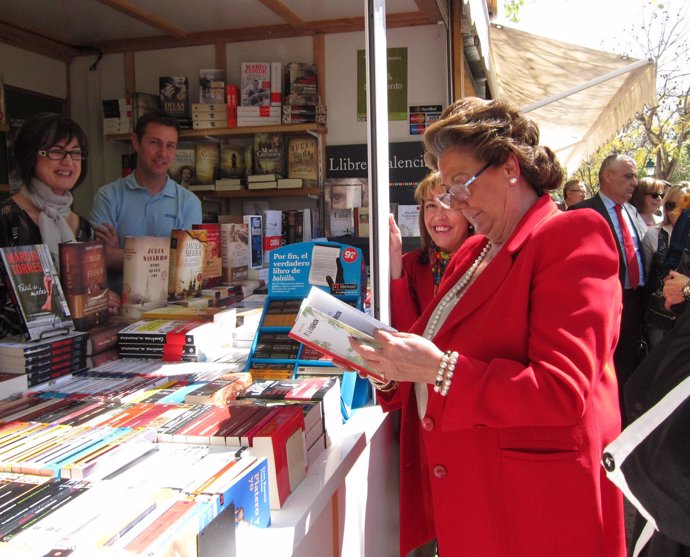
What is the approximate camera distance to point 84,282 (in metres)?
1.99

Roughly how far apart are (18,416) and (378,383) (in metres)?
0.88

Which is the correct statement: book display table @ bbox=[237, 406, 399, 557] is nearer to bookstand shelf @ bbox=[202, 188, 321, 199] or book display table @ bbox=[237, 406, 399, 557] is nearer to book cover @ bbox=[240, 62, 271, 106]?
bookstand shelf @ bbox=[202, 188, 321, 199]

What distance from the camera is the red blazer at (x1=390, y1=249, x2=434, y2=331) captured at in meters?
2.06

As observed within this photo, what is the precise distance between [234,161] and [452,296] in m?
3.54

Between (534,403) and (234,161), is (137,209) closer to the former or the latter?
(234,161)

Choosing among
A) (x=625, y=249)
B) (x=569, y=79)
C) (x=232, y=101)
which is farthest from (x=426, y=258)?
(x=569, y=79)

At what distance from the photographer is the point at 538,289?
1.16 meters

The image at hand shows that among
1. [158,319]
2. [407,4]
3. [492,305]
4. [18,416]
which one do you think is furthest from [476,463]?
[407,4]

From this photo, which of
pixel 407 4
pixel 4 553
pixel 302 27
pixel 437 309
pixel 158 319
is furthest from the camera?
pixel 302 27

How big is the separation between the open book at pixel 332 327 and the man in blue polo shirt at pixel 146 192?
7.61 ft

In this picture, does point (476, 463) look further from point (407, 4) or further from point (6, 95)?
point (6, 95)

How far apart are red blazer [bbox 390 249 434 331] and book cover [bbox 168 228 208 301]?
948 mm

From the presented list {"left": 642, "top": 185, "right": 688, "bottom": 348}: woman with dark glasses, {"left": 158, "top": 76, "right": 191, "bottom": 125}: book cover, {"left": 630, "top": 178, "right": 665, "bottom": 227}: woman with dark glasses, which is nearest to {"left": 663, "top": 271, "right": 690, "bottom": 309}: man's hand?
{"left": 642, "top": 185, "right": 688, "bottom": 348}: woman with dark glasses

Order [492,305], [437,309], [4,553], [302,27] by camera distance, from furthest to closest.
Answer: [302,27] → [437,309] → [492,305] → [4,553]
